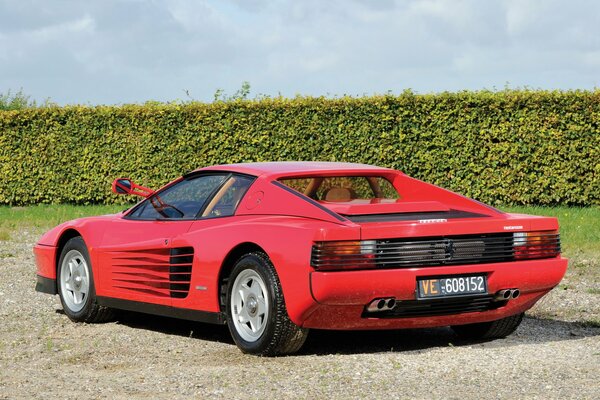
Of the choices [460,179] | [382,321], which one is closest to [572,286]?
[382,321]

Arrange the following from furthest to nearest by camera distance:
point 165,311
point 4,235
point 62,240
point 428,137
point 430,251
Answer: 1. point 428,137
2. point 4,235
3. point 62,240
4. point 165,311
5. point 430,251

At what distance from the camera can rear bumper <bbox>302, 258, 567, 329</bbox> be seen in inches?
276

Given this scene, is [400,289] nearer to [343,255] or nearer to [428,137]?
[343,255]

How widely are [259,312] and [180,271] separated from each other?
3.42ft

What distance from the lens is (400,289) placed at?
7160 mm

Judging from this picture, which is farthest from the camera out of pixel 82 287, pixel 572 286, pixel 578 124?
pixel 578 124

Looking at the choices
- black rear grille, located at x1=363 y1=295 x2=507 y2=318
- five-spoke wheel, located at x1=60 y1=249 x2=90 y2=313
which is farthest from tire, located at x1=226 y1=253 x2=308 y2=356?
five-spoke wheel, located at x1=60 y1=249 x2=90 y2=313

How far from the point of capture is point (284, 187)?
7789 millimetres

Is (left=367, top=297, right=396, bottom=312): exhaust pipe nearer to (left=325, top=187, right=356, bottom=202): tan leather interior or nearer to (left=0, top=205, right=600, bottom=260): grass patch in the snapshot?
(left=325, top=187, right=356, bottom=202): tan leather interior

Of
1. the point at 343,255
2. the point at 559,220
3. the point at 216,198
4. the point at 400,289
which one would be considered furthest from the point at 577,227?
the point at 343,255

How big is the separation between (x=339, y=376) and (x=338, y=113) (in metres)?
16.6

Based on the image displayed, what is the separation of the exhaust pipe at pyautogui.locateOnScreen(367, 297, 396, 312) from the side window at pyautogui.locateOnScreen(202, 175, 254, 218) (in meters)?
1.43

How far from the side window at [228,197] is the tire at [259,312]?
621 mm

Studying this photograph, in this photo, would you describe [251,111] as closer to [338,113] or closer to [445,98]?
[338,113]
